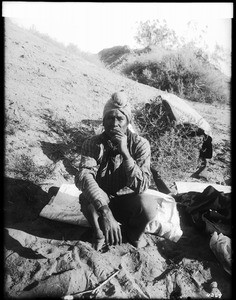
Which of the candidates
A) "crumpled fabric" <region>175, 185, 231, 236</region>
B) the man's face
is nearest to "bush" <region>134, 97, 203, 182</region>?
"crumpled fabric" <region>175, 185, 231, 236</region>

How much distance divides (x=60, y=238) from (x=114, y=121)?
1435mm

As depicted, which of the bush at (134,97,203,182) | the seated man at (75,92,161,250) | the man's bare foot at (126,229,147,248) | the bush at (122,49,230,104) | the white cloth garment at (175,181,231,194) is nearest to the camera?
the seated man at (75,92,161,250)

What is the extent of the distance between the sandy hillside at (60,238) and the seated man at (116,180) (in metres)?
0.26

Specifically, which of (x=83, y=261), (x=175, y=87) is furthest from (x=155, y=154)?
A: (x=175, y=87)

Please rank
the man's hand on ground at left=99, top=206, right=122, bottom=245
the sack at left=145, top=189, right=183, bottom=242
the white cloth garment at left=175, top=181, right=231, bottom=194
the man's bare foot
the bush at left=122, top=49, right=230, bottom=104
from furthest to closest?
the bush at left=122, top=49, right=230, bottom=104 → the white cloth garment at left=175, top=181, right=231, bottom=194 → the sack at left=145, top=189, right=183, bottom=242 → the man's bare foot → the man's hand on ground at left=99, top=206, right=122, bottom=245

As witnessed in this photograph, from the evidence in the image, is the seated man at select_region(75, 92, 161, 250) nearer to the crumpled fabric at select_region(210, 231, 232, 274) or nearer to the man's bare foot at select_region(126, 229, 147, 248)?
the man's bare foot at select_region(126, 229, 147, 248)

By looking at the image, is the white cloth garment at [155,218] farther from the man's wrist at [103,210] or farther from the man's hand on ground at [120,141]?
the man's hand on ground at [120,141]

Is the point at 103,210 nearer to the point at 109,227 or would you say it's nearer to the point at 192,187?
the point at 109,227

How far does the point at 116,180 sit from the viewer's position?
2943mm

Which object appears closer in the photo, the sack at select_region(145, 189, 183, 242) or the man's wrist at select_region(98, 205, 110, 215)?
the man's wrist at select_region(98, 205, 110, 215)

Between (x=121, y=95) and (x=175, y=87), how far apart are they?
7559 mm

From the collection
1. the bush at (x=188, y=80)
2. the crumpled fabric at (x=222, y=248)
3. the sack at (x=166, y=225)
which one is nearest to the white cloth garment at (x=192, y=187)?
the sack at (x=166, y=225)

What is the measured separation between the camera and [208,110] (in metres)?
8.52

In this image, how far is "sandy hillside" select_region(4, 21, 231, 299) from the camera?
2512 mm
